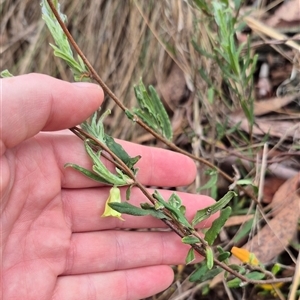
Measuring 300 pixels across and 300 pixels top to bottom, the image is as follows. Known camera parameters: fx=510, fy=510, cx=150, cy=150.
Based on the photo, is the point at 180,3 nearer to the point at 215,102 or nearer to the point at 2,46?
the point at 215,102

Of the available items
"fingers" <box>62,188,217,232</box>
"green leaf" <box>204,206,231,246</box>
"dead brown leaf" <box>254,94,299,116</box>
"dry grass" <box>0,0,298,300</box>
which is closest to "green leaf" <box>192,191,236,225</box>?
"green leaf" <box>204,206,231,246</box>

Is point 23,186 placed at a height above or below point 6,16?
below

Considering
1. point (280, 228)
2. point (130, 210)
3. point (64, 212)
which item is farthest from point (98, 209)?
point (280, 228)

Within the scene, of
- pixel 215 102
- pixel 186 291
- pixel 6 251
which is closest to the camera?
pixel 6 251

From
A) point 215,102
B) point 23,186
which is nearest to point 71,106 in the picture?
point 23,186

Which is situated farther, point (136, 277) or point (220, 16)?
point (136, 277)

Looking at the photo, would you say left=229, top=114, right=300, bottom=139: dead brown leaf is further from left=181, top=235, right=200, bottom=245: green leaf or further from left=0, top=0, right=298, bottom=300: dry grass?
left=181, top=235, right=200, bottom=245: green leaf

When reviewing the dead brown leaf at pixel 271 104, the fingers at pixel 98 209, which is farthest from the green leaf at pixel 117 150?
the dead brown leaf at pixel 271 104

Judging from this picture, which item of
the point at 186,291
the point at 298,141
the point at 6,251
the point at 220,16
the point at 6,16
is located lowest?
the point at 186,291
